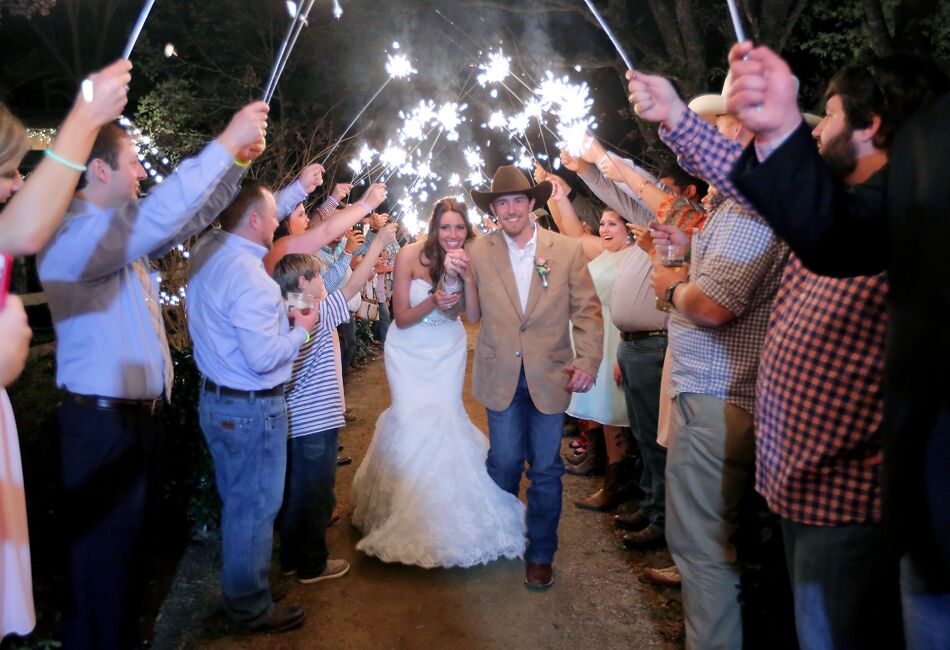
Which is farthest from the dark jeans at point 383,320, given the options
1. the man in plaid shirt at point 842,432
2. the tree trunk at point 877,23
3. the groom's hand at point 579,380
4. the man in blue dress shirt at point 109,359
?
the man in plaid shirt at point 842,432

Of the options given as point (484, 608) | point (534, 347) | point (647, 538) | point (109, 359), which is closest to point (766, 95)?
point (109, 359)

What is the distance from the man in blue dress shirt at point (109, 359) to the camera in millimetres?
3111

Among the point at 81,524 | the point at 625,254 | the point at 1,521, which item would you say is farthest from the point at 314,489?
the point at 625,254

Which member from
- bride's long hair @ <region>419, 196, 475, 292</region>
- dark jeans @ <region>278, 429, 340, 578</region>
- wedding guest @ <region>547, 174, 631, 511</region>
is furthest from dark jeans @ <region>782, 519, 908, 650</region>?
wedding guest @ <region>547, 174, 631, 511</region>

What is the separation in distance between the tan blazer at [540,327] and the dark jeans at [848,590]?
249cm

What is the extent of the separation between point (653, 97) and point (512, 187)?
99.7 inches

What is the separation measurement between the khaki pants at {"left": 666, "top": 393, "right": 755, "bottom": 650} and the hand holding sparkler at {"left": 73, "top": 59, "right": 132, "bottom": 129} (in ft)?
9.01

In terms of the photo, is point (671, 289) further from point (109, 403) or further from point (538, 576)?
point (109, 403)

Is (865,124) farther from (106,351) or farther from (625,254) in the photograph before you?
(625,254)

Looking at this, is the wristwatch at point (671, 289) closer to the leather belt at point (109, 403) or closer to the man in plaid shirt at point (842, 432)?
the man in plaid shirt at point (842, 432)

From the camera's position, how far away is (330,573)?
4.95m

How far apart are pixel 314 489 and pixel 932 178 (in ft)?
13.7

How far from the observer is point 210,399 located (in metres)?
4.02

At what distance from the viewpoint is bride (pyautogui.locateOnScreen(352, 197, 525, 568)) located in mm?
5035
